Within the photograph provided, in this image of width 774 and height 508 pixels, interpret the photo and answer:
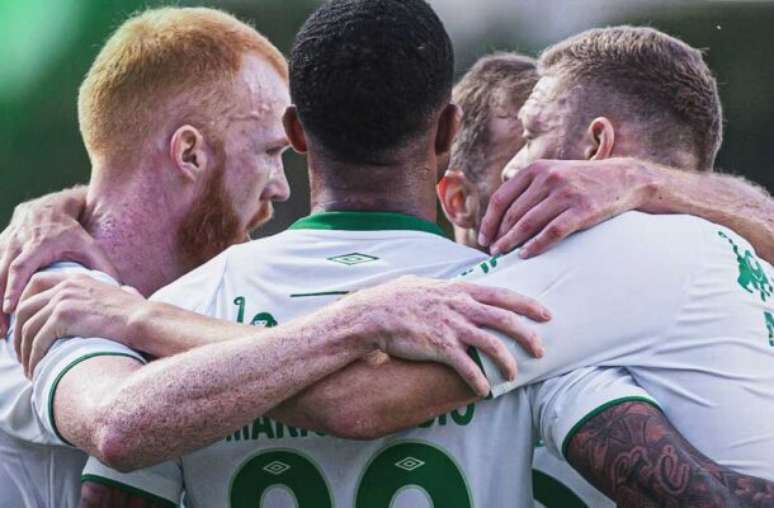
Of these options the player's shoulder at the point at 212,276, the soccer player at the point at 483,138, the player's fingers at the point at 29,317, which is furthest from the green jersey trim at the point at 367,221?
the soccer player at the point at 483,138

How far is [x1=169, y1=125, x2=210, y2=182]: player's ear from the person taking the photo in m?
4.51

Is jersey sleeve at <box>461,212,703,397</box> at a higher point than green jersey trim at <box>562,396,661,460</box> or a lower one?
higher

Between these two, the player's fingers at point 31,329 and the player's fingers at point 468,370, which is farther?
the player's fingers at point 31,329

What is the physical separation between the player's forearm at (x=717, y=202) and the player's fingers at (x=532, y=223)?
26cm

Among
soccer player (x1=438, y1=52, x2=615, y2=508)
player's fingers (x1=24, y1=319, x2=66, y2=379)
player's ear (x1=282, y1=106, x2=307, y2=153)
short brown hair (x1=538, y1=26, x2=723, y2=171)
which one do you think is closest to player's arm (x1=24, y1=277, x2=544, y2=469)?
player's fingers (x1=24, y1=319, x2=66, y2=379)

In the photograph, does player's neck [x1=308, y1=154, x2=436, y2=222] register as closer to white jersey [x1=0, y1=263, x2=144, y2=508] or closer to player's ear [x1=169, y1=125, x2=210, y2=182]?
white jersey [x1=0, y1=263, x2=144, y2=508]

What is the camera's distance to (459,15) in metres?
15.5

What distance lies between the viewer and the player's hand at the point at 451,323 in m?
3.12

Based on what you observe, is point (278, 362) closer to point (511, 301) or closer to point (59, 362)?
point (511, 301)

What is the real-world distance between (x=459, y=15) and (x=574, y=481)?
12500 millimetres

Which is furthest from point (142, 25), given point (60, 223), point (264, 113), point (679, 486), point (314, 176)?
point (679, 486)

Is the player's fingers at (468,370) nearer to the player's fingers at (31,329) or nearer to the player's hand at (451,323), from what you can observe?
the player's hand at (451,323)

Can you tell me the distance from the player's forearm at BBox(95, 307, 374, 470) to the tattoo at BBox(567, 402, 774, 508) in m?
0.52

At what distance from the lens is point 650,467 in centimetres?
305
